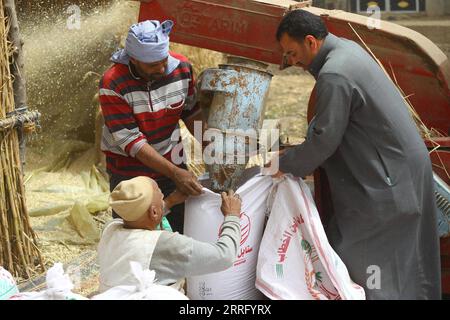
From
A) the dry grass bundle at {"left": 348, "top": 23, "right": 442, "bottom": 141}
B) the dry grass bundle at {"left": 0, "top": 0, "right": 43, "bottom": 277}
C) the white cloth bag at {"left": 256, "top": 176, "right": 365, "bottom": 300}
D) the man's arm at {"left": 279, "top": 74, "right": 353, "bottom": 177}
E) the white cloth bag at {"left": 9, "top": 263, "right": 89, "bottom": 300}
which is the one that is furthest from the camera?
the dry grass bundle at {"left": 0, "top": 0, "right": 43, "bottom": 277}

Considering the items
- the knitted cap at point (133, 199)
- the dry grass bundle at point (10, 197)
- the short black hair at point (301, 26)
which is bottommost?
Result: the dry grass bundle at point (10, 197)

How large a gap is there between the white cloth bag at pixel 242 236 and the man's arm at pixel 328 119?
0.36 meters

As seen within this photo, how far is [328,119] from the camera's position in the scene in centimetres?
391

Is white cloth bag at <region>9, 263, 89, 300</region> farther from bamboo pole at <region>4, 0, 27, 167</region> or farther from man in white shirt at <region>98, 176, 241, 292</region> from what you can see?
bamboo pole at <region>4, 0, 27, 167</region>

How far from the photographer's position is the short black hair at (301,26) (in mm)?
3996

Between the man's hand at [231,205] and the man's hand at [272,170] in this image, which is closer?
the man's hand at [231,205]

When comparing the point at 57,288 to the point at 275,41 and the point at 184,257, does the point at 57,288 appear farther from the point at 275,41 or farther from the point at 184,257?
the point at 275,41

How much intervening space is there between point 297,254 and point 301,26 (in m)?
1.09

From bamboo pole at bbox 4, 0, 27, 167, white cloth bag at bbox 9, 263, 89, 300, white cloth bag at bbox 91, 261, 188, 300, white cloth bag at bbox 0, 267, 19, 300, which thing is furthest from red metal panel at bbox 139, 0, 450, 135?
white cloth bag at bbox 9, 263, 89, 300

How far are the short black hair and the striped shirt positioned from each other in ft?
2.67

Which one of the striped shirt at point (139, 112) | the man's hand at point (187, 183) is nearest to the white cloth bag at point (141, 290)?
the man's hand at point (187, 183)

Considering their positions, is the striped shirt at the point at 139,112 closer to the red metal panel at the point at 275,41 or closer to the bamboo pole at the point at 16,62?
the red metal panel at the point at 275,41

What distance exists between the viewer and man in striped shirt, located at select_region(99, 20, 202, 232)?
14.3ft
